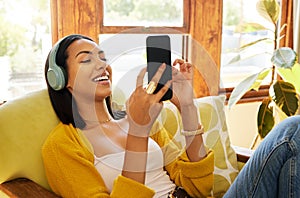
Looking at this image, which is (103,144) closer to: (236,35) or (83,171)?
(83,171)

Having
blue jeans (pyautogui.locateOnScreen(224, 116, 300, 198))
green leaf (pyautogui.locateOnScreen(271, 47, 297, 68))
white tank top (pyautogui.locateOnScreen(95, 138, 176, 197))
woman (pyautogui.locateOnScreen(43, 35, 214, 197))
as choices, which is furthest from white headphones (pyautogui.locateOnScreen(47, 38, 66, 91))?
green leaf (pyautogui.locateOnScreen(271, 47, 297, 68))

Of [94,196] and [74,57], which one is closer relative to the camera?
[94,196]

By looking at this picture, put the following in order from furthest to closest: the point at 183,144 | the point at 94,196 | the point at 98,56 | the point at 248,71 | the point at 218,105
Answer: the point at 248,71, the point at 218,105, the point at 183,144, the point at 98,56, the point at 94,196

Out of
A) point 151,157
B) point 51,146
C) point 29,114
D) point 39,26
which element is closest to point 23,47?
point 39,26

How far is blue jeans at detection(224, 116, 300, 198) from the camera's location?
1.16 meters

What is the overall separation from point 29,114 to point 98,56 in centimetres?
32

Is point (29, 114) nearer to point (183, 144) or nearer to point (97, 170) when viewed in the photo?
point (97, 170)

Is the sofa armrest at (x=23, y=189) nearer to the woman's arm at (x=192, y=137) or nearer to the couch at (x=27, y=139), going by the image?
the couch at (x=27, y=139)

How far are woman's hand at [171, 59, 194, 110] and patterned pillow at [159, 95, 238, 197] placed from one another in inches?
9.0

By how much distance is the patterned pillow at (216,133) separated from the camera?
5.23ft

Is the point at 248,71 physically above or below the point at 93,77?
below

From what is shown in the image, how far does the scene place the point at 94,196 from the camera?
4.01ft

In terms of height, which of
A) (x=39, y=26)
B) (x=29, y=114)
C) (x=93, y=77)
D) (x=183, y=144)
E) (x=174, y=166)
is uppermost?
(x=39, y=26)

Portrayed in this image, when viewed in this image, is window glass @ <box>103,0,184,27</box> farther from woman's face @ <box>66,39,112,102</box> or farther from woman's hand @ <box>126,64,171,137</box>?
woman's hand @ <box>126,64,171,137</box>
